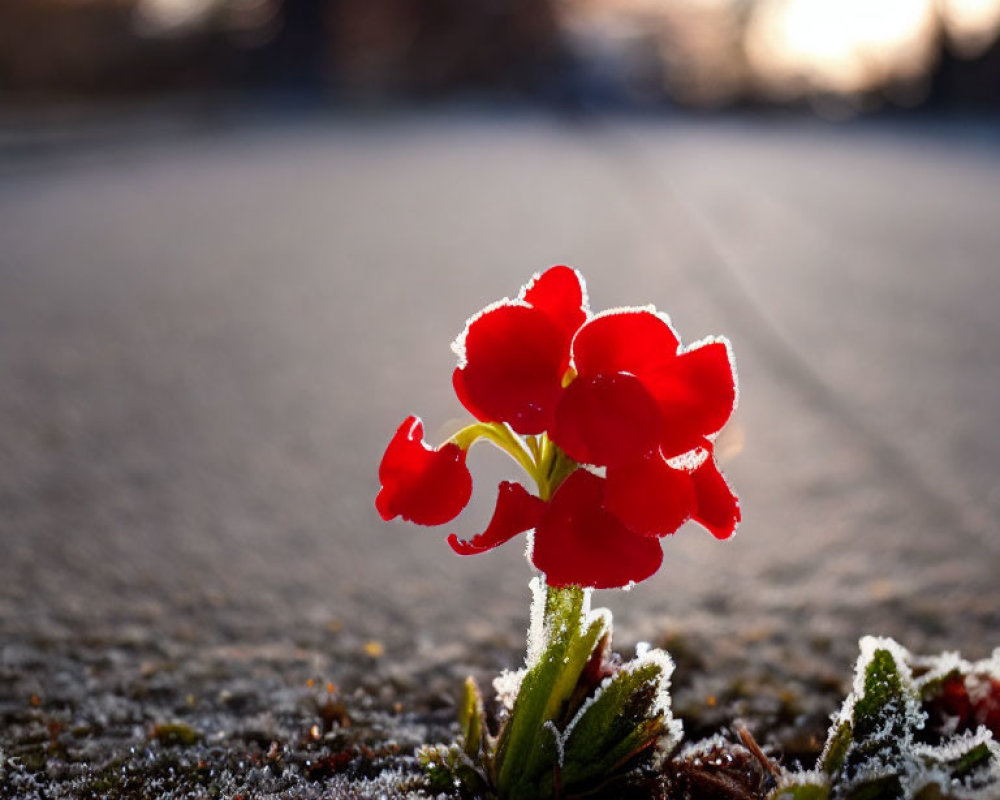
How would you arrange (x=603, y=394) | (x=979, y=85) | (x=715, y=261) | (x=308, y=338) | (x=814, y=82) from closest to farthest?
(x=603, y=394)
(x=308, y=338)
(x=715, y=261)
(x=979, y=85)
(x=814, y=82)

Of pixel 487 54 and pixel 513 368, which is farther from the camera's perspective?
pixel 487 54

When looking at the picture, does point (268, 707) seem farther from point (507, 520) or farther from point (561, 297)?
point (561, 297)

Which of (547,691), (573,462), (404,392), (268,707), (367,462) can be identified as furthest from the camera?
(404,392)

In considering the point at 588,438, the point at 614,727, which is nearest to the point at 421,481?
the point at 588,438

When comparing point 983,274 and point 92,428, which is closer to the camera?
point 92,428

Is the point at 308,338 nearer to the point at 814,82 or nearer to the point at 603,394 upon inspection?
the point at 603,394

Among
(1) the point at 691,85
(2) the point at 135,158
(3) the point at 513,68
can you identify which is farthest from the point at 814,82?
(2) the point at 135,158

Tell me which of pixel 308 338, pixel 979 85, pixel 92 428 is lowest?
pixel 92 428

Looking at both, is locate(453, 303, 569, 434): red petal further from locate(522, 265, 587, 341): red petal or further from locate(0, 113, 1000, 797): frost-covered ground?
locate(0, 113, 1000, 797): frost-covered ground
